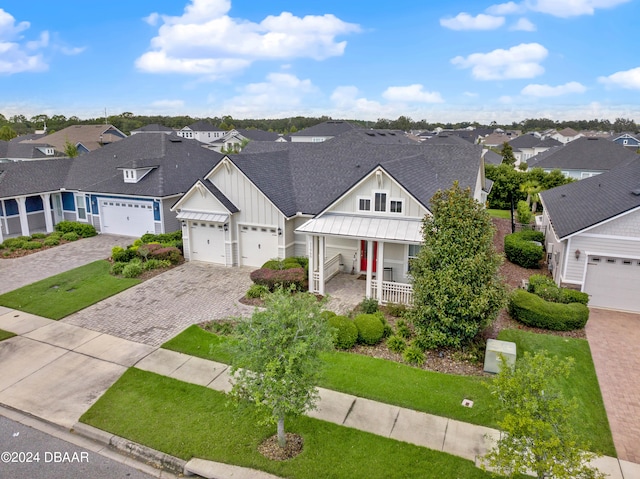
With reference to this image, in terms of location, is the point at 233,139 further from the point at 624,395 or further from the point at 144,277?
the point at 624,395

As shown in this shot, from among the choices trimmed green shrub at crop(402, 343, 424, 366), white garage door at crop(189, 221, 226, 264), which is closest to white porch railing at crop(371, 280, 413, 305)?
trimmed green shrub at crop(402, 343, 424, 366)

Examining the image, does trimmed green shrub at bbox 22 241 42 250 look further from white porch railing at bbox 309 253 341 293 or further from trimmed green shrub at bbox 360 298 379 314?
trimmed green shrub at bbox 360 298 379 314

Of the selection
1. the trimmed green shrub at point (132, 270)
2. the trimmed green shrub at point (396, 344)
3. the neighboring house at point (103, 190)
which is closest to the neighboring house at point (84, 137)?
the neighboring house at point (103, 190)

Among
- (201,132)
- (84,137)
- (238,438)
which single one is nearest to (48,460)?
(238,438)

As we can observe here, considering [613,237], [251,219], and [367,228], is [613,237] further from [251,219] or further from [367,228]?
[251,219]

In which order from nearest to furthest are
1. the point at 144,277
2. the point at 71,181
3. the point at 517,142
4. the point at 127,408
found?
the point at 127,408 → the point at 144,277 → the point at 71,181 → the point at 517,142

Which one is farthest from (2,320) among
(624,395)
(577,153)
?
(577,153)

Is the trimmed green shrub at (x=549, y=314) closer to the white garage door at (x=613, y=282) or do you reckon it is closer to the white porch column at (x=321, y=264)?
the white garage door at (x=613, y=282)
